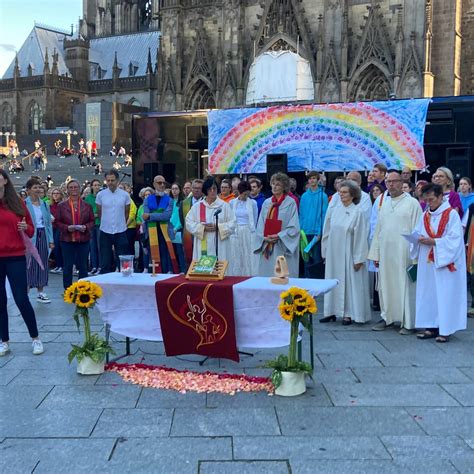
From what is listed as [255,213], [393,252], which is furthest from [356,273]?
[255,213]

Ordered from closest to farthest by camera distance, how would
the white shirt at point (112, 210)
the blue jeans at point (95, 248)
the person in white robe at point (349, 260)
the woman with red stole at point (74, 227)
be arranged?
the person in white robe at point (349, 260) → the woman with red stole at point (74, 227) → the white shirt at point (112, 210) → the blue jeans at point (95, 248)

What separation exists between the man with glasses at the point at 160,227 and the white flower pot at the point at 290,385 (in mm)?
5681

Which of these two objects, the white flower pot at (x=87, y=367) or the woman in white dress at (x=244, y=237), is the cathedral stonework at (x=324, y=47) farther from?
the white flower pot at (x=87, y=367)

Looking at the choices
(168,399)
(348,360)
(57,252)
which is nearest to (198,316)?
(168,399)

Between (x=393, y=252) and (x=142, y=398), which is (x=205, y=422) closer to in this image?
(x=142, y=398)

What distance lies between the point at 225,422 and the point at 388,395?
4.79 feet

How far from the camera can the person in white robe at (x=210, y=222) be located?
7719mm

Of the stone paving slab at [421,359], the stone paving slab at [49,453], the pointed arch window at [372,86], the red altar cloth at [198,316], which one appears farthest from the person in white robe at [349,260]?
the pointed arch window at [372,86]

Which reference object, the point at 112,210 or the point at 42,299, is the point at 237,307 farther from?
the point at 112,210

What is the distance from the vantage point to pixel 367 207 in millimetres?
7965

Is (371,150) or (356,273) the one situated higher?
(371,150)

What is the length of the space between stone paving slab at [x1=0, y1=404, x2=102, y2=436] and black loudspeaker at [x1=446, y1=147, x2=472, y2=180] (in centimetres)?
882

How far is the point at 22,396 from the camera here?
506cm

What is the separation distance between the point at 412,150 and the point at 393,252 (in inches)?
190
